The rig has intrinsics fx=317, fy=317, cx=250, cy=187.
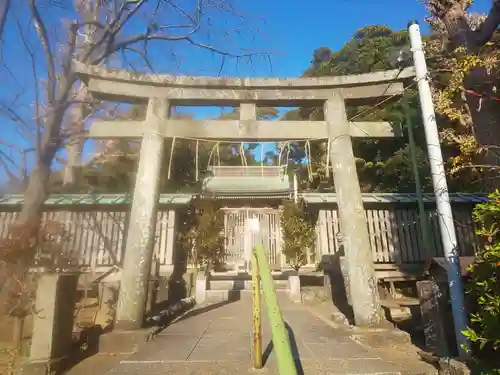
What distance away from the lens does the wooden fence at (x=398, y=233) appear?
10453 mm

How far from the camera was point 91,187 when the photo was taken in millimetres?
15484

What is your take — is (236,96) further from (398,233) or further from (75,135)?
(398,233)

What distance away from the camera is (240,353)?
13.6ft

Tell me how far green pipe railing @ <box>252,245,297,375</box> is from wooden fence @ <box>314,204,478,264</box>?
7.52 meters

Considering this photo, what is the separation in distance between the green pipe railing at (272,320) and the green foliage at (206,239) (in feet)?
24.2

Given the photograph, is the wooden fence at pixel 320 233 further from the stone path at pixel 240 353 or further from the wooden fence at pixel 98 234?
the stone path at pixel 240 353

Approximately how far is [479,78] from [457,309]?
3.80 metres

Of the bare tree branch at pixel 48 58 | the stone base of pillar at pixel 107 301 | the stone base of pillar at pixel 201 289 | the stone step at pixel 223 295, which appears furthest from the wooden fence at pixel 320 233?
the bare tree branch at pixel 48 58

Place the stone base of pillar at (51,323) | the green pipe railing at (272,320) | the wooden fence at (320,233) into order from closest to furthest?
the green pipe railing at (272,320) → the stone base of pillar at (51,323) → the wooden fence at (320,233)

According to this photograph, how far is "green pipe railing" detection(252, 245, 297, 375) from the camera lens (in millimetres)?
2012

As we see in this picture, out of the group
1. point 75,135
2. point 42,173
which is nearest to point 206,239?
point 75,135

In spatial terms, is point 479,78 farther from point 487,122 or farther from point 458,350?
point 458,350

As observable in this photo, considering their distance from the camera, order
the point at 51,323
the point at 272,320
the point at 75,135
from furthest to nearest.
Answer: the point at 75,135 → the point at 51,323 → the point at 272,320

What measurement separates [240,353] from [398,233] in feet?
27.8
